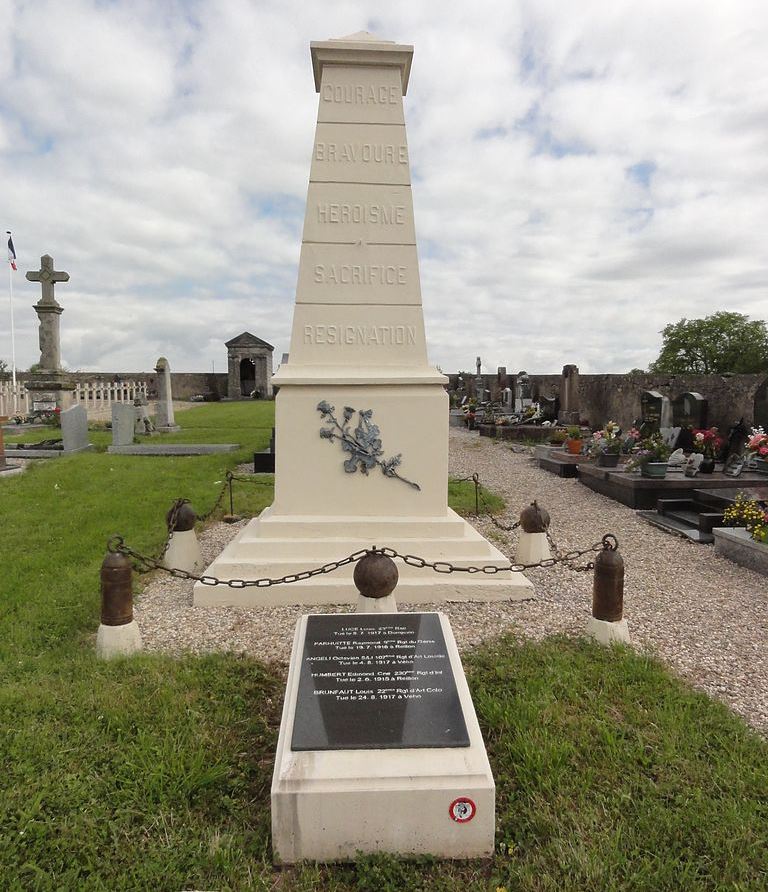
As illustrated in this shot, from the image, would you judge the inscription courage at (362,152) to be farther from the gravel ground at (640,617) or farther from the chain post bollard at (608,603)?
the gravel ground at (640,617)

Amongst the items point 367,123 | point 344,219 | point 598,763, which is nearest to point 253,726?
point 598,763

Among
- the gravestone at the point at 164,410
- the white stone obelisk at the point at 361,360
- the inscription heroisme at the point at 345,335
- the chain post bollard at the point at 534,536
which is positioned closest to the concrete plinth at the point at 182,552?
the white stone obelisk at the point at 361,360

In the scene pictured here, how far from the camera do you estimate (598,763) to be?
105 inches

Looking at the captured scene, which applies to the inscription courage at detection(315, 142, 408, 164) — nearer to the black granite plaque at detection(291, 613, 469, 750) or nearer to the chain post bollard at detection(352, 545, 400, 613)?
the chain post bollard at detection(352, 545, 400, 613)

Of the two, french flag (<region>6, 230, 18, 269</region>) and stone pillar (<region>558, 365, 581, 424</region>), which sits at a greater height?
french flag (<region>6, 230, 18, 269</region>)

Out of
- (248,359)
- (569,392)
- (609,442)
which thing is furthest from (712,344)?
(609,442)

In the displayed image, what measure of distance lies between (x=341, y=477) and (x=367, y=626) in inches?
94.4

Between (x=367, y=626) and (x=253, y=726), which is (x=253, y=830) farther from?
(x=367, y=626)

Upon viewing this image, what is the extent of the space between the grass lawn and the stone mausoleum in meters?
34.9

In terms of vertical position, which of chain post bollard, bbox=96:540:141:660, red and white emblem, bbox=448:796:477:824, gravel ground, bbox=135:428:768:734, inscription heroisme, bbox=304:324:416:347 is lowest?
gravel ground, bbox=135:428:768:734

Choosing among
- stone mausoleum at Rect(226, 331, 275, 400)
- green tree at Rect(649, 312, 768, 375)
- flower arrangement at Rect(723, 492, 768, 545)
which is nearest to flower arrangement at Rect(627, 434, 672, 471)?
flower arrangement at Rect(723, 492, 768, 545)

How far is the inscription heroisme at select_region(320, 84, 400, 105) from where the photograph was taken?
540 cm

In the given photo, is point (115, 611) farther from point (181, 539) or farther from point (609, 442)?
point (609, 442)

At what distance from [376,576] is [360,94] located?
14.5 feet
